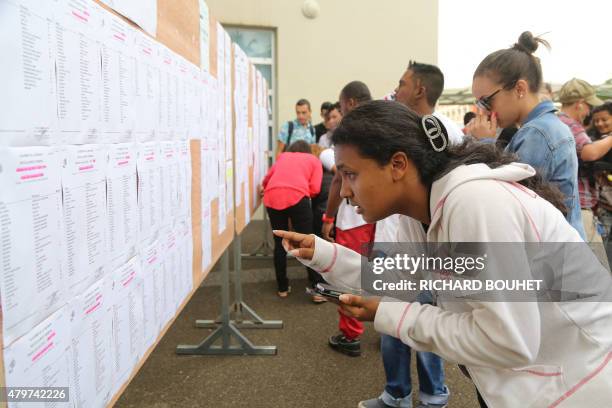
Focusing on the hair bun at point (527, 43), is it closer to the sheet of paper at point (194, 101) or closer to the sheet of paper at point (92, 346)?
the sheet of paper at point (194, 101)

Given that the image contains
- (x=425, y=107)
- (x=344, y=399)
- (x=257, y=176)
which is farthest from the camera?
(x=257, y=176)

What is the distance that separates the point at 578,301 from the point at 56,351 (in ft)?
3.62

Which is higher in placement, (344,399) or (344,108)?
(344,108)

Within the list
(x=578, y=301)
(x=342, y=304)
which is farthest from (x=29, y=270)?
(x=578, y=301)

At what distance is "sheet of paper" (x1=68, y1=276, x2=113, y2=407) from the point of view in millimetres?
858

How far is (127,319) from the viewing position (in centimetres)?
111

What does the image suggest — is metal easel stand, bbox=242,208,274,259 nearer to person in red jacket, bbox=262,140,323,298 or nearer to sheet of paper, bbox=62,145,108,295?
person in red jacket, bbox=262,140,323,298

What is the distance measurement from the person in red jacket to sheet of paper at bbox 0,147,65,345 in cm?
290

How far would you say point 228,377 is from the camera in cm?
262

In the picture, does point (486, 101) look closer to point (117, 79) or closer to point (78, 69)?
point (117, 79)

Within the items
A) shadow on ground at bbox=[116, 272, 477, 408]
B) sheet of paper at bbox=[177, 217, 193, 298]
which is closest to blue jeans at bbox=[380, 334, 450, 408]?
shadow on ground at bbox=[116, 272, 477, 408]

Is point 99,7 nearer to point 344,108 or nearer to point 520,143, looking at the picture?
point 520,143

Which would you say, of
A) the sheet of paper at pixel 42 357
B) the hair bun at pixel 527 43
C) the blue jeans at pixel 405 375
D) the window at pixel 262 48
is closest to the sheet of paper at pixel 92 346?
the sheet of paper at pixel 42 357

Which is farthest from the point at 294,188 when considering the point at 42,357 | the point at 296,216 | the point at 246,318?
the point at 42,357
